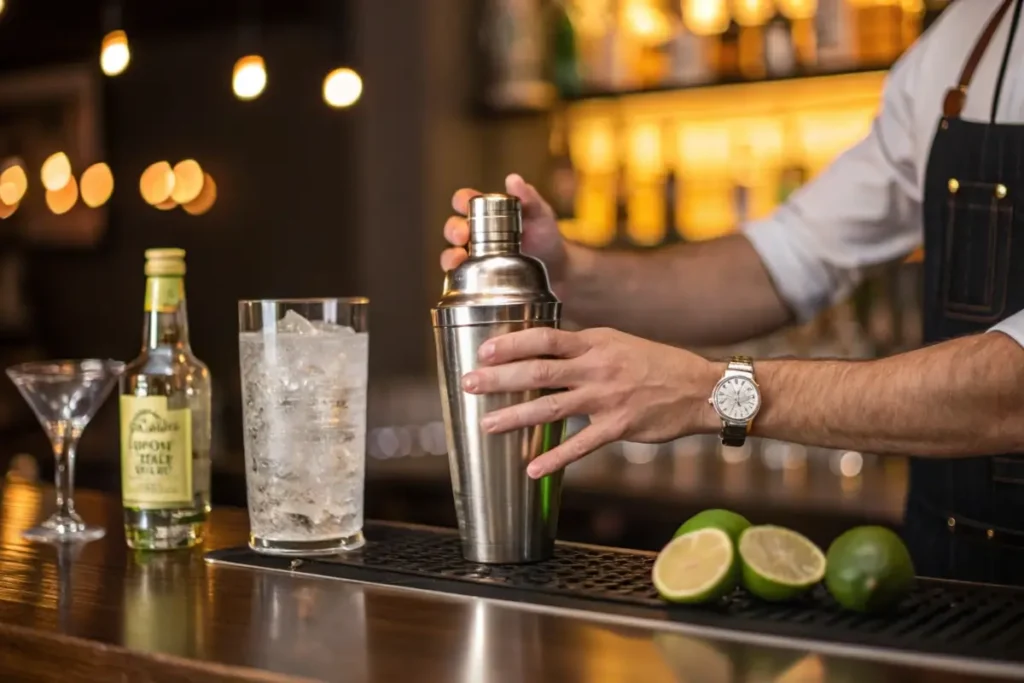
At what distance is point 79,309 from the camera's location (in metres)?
5.33

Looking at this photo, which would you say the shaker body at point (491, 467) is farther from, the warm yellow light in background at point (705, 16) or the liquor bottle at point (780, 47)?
the warm yellow light in background at point (705, 16)

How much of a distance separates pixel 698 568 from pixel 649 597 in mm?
54

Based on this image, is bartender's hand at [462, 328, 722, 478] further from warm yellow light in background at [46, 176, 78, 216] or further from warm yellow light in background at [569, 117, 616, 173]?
warm yellow light in background at [46, 176, 78, 216]

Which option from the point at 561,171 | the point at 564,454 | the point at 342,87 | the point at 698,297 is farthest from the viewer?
the point at 561,171

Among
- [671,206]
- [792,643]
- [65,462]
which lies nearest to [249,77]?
[671,206]

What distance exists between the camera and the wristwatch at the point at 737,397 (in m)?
1.35

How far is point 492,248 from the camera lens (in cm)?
134

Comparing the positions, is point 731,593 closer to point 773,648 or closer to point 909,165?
point 773,648

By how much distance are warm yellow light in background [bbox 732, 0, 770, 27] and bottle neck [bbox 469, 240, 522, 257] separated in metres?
2.63

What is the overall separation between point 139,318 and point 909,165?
366cm

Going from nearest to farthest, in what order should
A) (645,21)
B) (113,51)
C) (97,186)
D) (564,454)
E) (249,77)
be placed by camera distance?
(564,454)
(113,51)
(249,77)
(645,21)
(97,186)

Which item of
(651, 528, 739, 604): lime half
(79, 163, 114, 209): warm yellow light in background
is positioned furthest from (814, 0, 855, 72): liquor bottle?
(79, 163, 114, 209): warm yellow light in background

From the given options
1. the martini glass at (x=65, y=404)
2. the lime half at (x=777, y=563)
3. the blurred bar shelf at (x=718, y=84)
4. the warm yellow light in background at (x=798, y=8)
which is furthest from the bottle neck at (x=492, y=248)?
the warm yellow light in background at (x=798, y=8)

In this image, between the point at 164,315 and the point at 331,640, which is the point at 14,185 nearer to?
the point at 164,315
